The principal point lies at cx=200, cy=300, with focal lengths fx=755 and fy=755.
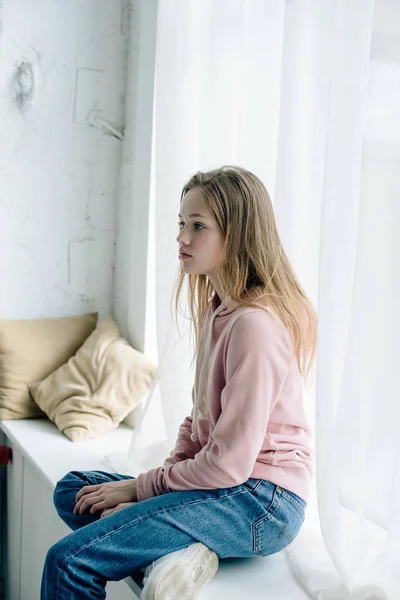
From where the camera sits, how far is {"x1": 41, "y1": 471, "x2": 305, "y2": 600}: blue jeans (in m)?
1.25

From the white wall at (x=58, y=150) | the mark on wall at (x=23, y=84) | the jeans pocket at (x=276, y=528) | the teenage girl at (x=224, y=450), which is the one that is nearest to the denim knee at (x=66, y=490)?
the teenage girl at (x=224, y=450)

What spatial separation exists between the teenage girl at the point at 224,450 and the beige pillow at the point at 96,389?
23.9 inches

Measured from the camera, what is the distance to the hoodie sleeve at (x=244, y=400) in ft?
4.19

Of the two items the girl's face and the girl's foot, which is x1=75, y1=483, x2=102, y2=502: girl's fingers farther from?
the girl's face

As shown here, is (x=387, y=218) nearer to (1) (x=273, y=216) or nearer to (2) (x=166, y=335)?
(1) (x=273, y=216)

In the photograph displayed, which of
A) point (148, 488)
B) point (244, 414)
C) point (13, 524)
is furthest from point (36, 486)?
point (244, 414)

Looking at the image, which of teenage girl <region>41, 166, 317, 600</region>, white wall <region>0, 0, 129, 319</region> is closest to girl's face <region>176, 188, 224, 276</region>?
teenage girl <region>41, 166, 317, 600</region>

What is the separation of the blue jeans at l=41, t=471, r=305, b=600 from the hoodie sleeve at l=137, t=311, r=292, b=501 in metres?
0.04

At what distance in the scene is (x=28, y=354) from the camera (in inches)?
88.4

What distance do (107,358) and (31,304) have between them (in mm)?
319

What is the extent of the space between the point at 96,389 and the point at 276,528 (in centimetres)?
94

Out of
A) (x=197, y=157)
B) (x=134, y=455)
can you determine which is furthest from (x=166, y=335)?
(x=197, y=157)

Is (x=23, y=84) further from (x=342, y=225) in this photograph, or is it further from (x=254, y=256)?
(x=342, y=225)

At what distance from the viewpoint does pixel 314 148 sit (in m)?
1.47
